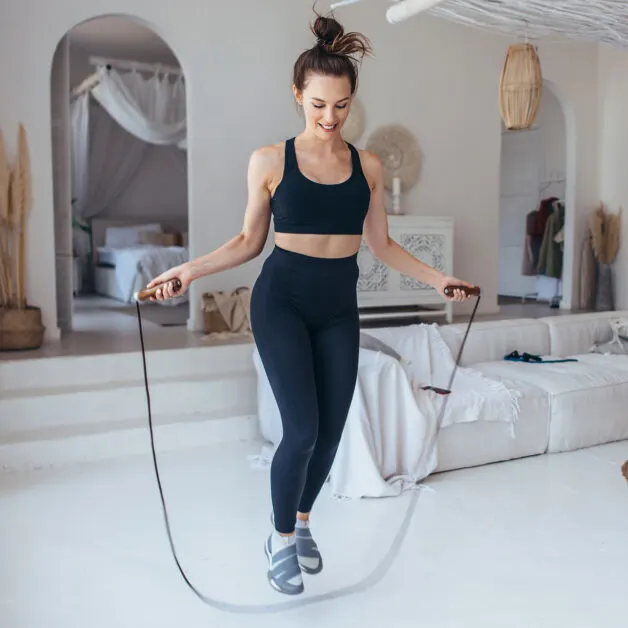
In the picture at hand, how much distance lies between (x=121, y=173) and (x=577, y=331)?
687cm

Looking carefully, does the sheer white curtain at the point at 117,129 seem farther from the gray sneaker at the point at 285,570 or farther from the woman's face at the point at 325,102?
the gray sneaker at the point at 285,570

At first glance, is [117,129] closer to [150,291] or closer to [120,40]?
[120,40]

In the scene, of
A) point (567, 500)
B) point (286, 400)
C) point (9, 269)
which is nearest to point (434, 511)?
point (567, 500)

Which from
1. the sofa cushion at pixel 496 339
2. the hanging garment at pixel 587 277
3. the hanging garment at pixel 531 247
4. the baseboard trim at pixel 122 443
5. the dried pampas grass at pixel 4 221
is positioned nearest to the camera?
the baseboard trim at pixel 122 443

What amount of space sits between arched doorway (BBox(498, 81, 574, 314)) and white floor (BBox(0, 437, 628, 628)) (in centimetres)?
477

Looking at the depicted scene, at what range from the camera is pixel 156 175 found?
10.5 m

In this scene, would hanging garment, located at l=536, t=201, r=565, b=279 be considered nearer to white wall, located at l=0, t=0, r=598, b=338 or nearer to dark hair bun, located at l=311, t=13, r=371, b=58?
white wall, located at l=0, t=0, r=598, b=338

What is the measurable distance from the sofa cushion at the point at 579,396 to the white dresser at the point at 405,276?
1909 millimetres

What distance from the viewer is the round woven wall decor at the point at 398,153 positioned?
6.63m

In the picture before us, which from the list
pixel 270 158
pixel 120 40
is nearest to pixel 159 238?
pixel 120 40

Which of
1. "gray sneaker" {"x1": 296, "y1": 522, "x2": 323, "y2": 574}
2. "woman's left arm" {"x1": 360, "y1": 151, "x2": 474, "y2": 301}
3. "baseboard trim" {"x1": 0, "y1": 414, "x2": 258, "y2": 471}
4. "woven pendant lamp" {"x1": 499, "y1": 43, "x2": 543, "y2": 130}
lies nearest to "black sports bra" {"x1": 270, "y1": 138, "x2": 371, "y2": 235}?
"woman's left arm" {"x1": 360, "y1": 151, "x2": 474, "y2": 301}

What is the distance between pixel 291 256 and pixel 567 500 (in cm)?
192

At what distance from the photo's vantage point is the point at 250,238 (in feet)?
7.23

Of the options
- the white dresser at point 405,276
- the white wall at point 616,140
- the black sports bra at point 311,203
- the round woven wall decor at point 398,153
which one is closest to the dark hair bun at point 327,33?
the black sports bra at point 311,203
